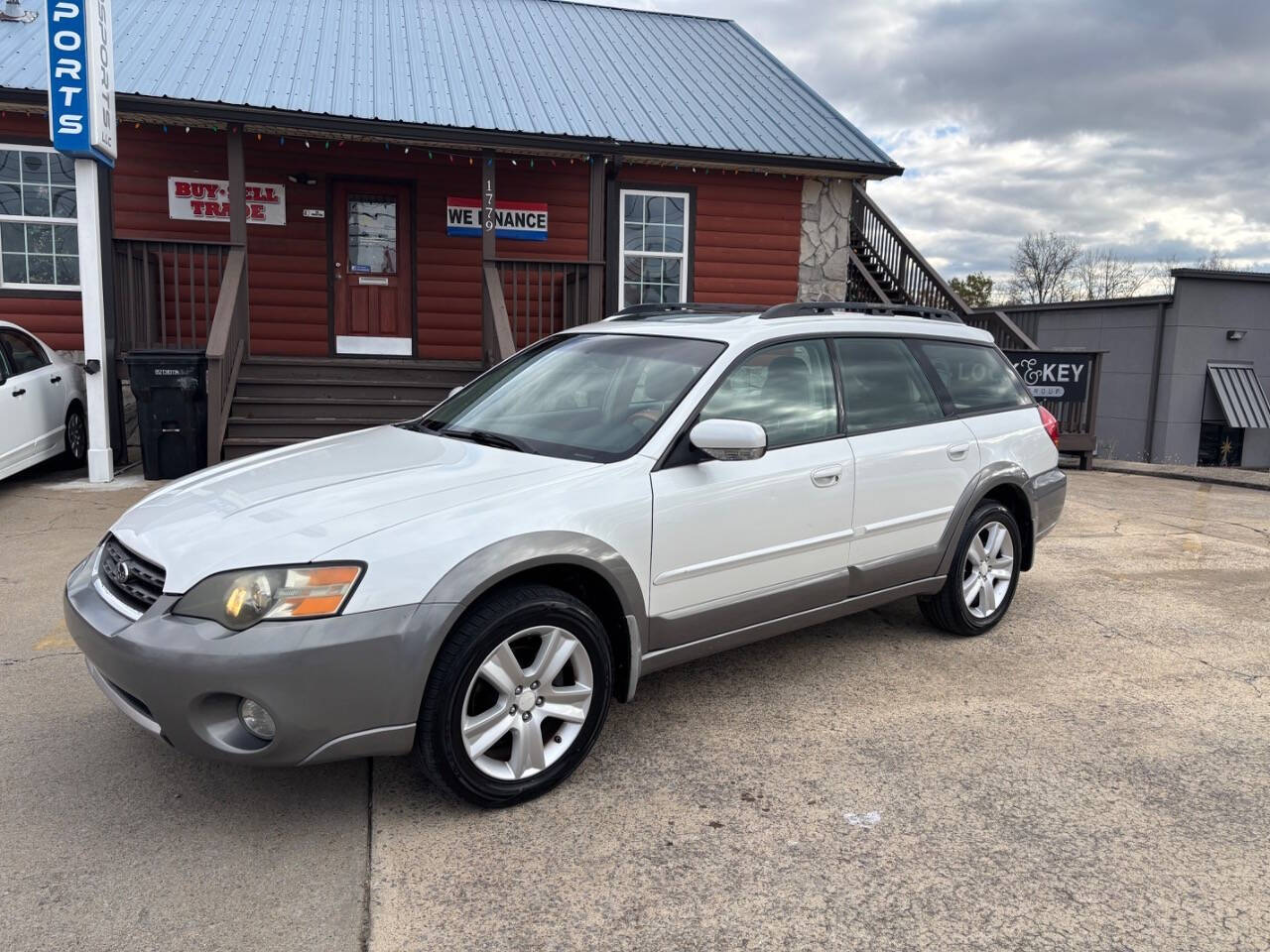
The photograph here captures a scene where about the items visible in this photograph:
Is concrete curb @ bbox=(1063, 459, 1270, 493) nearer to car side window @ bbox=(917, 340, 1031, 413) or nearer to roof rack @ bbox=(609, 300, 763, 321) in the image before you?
car side window @ bbox=(917, 340, 1031, 413)

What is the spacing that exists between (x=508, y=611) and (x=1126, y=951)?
1.87 meters

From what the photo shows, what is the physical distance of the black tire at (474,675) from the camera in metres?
2.75

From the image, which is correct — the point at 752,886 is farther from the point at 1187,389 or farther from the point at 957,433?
the point at 1187,389

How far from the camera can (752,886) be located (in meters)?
2.58

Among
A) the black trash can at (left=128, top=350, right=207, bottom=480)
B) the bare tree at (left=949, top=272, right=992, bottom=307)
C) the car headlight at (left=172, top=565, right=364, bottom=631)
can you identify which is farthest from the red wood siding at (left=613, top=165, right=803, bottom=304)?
the bare tree at (left=949, top=272, right=992, bottom=307)

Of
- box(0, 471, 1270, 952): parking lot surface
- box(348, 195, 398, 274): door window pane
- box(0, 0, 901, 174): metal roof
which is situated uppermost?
box(0, 0, 901, 174): metal roof

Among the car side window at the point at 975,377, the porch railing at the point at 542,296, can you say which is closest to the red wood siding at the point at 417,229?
the porch railing at the point at 542,296

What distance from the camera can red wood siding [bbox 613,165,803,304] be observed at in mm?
12352

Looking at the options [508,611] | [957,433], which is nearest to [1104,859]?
[508,611]

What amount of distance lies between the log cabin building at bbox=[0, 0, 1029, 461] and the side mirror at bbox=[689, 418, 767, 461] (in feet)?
19.7

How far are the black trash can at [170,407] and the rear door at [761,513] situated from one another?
20.4 feet

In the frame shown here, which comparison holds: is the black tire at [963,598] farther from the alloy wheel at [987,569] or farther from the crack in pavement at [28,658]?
the crack in pavement at [28,658]

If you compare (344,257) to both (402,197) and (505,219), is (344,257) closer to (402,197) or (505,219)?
(402,197)

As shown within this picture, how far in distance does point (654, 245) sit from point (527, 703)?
1023 cm
